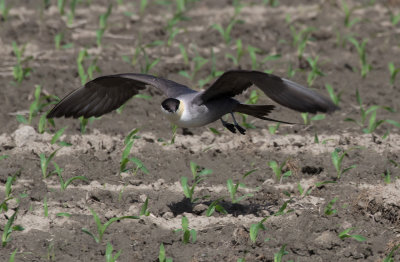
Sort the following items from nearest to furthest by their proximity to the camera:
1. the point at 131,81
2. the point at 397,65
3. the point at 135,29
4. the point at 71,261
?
the point at 71,261 → the point at 131,81 → the point at 397,65 → the point at 135,29

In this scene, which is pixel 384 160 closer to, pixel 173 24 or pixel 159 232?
pixel 159 232

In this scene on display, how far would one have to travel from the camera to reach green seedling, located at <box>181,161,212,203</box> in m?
5.96

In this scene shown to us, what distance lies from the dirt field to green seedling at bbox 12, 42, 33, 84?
5 cm

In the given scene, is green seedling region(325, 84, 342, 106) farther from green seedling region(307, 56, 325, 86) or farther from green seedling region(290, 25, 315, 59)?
green seedling region(290, 25, 315, 59)

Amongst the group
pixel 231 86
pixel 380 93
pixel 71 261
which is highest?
pixel 231 86

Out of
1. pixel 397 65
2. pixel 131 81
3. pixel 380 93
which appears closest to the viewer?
pixel 131 81

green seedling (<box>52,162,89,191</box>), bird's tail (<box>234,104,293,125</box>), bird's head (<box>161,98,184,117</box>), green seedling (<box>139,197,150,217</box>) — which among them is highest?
bird's head (<box>161,98,184,117</box>)

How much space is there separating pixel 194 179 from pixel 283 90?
1342 mm

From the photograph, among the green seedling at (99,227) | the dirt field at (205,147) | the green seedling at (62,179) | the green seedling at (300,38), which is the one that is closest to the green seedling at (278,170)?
the dirt field at (205,147)

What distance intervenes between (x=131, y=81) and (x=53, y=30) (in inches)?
124

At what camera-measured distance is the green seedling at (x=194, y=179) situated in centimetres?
596

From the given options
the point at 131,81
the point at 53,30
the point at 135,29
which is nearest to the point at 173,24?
the point at 135,29

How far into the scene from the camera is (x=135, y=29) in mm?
9594

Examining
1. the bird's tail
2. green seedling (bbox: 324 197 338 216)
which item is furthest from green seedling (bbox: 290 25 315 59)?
green seedling (bbox: 324 197 338 216)
